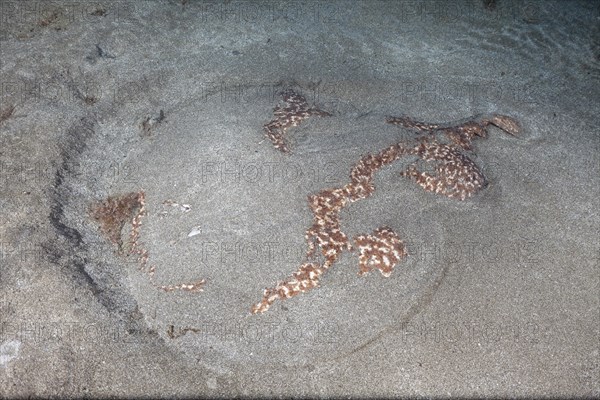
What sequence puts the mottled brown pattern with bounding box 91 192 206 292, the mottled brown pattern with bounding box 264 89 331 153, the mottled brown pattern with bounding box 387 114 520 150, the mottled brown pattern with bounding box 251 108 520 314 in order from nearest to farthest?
the mottled brown pattern with bounding box 251 108 520 314 < the mottled brown pattern with bounding box 91 192 206 292 < the mottled brown pattern with bounding box 264 89 331 153 < the mottled brown pattern with bounding box 387 114 520 150

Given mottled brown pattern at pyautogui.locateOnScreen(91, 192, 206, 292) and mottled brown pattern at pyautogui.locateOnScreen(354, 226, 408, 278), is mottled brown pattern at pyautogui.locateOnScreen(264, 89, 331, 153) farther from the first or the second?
mottled brown pattern at pyautogui.locateOnScreen(91, 192, 206, 292)

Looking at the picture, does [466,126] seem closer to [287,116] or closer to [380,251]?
[287,116]

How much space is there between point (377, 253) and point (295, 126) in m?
1.25

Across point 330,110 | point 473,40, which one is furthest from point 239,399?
point 473,40

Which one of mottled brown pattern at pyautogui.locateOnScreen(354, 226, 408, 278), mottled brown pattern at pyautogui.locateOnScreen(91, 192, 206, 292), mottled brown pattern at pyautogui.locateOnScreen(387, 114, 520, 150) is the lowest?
mottled brown pattern at pyautogui.locateOnScreen(91, 192, 206, 292)

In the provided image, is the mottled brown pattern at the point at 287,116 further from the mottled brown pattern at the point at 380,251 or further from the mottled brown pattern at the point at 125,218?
the mottled brown pattern at the point at 125,218

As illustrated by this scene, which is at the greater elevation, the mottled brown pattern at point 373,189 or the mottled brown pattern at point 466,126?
the mottled brown pattern at point 466,126

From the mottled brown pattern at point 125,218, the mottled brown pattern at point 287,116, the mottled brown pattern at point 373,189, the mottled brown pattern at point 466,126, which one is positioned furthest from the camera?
the mottled brown pattern at point 466,126

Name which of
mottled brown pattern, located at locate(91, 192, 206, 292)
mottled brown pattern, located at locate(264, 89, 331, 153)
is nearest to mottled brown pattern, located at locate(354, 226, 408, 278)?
mottled brown pattern, located at locate(264, 89, 331, 153)

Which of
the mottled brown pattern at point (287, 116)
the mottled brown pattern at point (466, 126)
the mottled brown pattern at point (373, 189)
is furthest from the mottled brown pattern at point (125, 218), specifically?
the mottled brown pattern at point (466, 126)

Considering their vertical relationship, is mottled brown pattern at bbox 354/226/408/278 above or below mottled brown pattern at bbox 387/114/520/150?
below

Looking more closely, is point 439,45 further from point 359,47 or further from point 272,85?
point 272,85

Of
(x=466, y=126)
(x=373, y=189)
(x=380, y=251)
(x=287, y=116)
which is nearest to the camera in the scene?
(x=380, y=251)

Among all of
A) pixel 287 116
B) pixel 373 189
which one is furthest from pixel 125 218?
pixel 373 189
